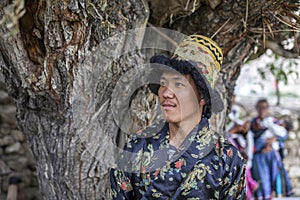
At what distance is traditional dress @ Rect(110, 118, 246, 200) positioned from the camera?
192cm

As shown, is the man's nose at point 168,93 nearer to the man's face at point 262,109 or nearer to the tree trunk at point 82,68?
the tree trunk at point 82,68

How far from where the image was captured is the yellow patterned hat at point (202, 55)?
194cm

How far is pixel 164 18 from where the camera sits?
253 centimetres

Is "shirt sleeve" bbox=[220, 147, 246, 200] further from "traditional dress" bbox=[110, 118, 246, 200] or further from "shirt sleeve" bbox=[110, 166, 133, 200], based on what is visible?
"shirt sleeve" bbox=[110, 166, 133, 200]

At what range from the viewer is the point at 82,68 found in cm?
210

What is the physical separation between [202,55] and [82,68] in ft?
1.80

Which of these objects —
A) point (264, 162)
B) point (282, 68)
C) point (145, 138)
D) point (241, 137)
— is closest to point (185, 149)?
point (145, 138)

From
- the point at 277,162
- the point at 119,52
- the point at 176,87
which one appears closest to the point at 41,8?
the point at 119,52

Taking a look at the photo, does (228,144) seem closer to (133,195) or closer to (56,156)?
(133,195)

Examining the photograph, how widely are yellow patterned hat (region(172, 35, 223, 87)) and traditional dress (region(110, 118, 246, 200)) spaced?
24 cm

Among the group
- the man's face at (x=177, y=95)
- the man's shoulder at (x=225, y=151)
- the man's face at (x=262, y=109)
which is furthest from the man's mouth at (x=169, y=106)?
the man's face at (x=262, y=109)

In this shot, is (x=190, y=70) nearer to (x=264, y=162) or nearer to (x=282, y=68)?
(x=282, y=68)

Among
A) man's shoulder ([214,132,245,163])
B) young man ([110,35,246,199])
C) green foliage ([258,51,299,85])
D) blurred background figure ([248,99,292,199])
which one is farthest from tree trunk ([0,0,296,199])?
blurred background figure ([248,99,292,199])

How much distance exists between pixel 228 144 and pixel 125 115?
0.58m
